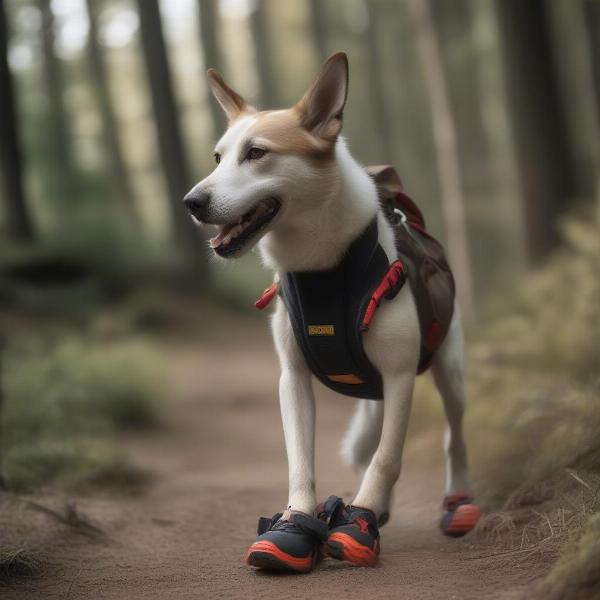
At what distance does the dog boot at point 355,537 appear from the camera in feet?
12.6

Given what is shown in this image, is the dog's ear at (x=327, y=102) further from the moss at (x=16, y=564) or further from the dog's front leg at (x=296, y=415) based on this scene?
the moss at (x=16, y=564)

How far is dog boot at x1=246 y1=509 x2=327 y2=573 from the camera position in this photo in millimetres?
3758

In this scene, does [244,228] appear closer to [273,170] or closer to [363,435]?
[273,170]

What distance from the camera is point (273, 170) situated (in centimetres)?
396

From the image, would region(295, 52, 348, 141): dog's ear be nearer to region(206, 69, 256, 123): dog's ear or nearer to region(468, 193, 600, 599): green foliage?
region(206, 69, 256, 123): dog's ear

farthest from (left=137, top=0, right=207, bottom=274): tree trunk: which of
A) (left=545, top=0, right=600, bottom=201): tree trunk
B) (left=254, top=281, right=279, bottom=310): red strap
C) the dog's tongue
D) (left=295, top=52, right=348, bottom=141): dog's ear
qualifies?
the dog's tongue

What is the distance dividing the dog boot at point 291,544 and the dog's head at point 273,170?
4.03 feet

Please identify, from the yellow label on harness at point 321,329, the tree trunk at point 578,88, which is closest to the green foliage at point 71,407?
the yellow label on harness at point 321,329

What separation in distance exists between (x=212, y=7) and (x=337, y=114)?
26253 mm

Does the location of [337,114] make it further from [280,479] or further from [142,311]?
[142,311]

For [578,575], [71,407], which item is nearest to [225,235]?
[578,575]

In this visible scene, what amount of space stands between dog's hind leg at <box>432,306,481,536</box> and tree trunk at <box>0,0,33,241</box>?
40.0 feet

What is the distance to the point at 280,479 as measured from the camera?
707cm

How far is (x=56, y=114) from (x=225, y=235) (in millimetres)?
18727
